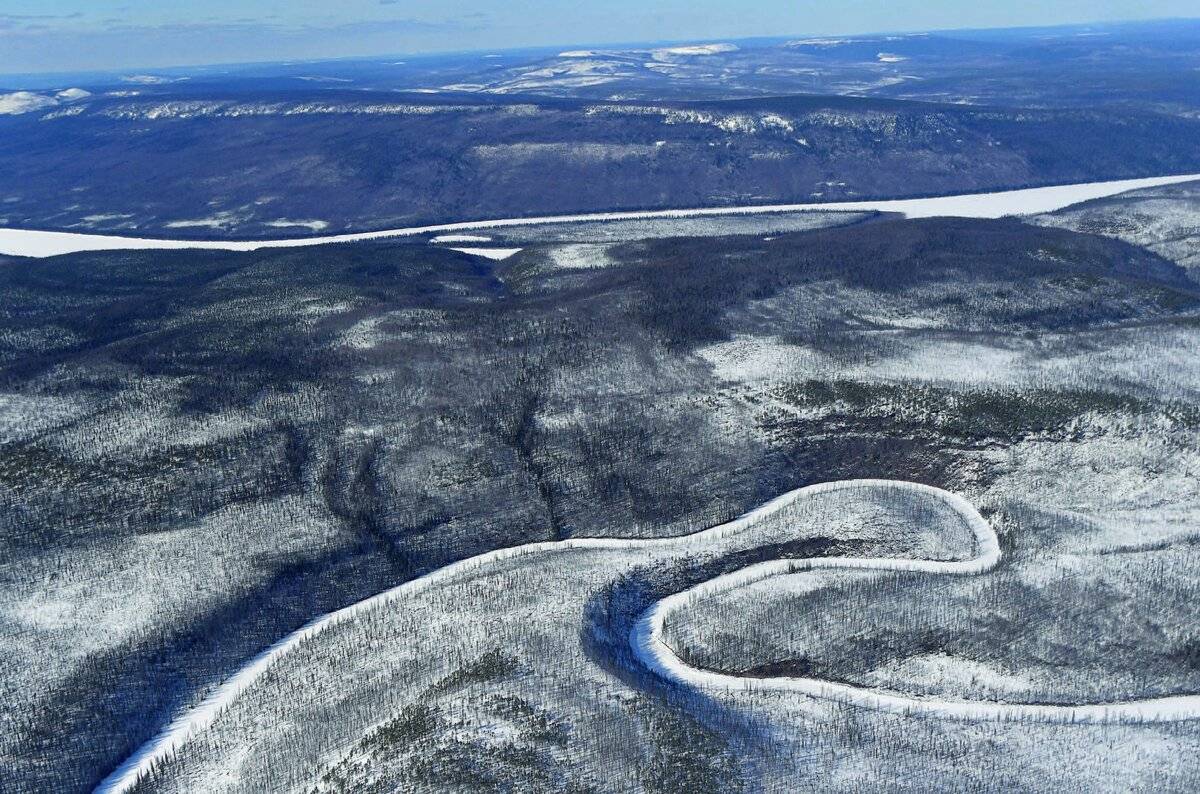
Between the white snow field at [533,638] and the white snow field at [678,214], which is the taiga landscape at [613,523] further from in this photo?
the white snow field at [678,214]

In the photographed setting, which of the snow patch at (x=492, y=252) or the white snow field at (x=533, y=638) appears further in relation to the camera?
the snow patch at (x=492, y=252)

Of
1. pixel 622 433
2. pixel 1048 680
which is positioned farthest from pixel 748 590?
pixel 622 433

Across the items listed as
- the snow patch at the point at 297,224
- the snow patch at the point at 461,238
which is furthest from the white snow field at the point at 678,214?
the snow patch at the point at 297,224

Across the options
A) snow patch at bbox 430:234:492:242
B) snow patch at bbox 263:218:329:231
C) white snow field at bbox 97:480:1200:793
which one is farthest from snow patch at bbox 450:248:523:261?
white snow field at bbox 97:480:1200:793

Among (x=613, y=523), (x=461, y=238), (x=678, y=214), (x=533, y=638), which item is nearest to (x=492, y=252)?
(x=461, y=238)

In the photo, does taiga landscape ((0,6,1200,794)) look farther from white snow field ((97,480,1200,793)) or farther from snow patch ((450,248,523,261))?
snow patch ((450,248,523,261))

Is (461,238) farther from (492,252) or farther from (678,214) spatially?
(678,214)

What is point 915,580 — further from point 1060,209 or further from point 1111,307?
point 1060,209
